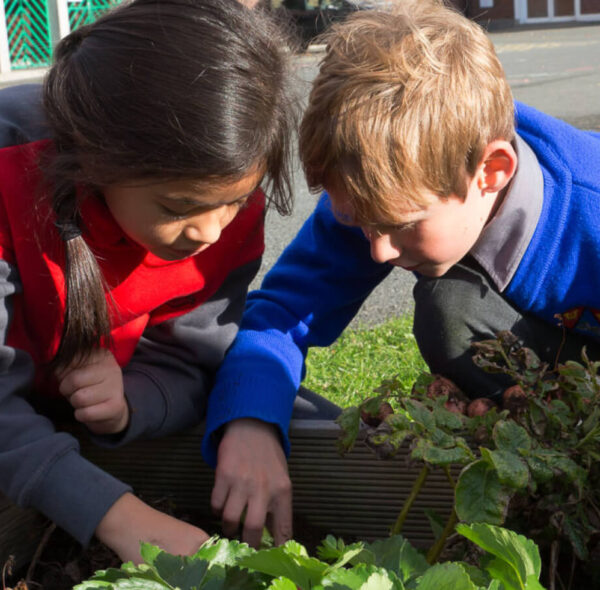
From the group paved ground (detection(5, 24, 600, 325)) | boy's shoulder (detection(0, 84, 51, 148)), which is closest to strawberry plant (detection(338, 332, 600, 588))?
paved ground (detection(5, 24, 600, 325))

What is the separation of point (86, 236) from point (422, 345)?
0.79m

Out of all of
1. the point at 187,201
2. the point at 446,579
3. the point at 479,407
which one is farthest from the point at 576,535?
the point at 187,201

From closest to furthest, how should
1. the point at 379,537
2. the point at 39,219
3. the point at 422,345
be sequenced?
1. the point at 39,219
2. the point at 379,537
3. the point at 422,345

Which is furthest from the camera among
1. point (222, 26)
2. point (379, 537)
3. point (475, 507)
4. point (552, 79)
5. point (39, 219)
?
point (552, 79)

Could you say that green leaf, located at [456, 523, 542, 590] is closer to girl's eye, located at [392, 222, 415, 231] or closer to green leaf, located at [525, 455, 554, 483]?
green leaf, located at [525, 455, 554, 483]

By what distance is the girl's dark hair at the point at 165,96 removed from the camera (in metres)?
1.45

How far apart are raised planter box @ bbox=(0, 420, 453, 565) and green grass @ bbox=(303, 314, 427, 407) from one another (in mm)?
919

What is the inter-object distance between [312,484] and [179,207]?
2.06ft

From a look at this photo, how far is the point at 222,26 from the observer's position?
1508 mm

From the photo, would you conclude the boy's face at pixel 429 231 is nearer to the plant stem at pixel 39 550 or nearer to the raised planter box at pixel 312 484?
the raised planter box at pixel 312 484

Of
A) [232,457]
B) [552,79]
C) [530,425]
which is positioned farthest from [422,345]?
[552,79]

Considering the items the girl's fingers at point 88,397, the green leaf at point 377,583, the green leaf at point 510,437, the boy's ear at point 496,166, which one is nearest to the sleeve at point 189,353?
the girl's fingers at point 88,397

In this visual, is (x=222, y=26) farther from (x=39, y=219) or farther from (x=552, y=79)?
(x=552, y=79)

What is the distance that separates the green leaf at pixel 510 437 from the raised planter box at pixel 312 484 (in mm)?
412
